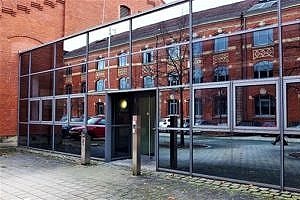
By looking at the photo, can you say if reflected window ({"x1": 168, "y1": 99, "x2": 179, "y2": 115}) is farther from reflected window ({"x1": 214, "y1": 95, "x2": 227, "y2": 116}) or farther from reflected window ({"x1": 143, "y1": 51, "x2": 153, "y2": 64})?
reflected window ({"x1": 143, "y1": 51, "x2": 153, "y2": 64})

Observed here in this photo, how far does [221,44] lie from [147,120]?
4.71 metres

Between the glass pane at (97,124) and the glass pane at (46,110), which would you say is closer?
the glass pane at (97,124)

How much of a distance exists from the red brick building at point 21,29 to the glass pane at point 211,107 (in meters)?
11.6

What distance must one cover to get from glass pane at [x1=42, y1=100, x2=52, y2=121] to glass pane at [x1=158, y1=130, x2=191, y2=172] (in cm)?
685

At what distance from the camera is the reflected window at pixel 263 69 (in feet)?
26.3

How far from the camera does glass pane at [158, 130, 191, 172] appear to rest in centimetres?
956

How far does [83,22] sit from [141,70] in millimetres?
11734

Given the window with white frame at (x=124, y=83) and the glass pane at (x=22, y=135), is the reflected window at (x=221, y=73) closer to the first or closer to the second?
the window with white frame at (x=124, y=83)

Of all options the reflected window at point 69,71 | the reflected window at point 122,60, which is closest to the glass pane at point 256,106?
the reflected window at point 122,60

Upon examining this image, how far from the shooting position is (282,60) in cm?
779

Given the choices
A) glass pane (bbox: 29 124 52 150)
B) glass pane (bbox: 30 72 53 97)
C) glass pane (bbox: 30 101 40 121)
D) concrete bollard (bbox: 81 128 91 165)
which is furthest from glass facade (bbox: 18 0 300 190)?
glass pane (bbox: 30 101 40 121)

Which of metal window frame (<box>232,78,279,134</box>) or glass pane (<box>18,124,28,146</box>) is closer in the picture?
metal window frame (<box>232,78,279,134</box>)

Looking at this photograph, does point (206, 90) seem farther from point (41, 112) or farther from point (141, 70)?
point (41, 112)

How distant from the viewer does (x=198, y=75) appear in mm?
9383
